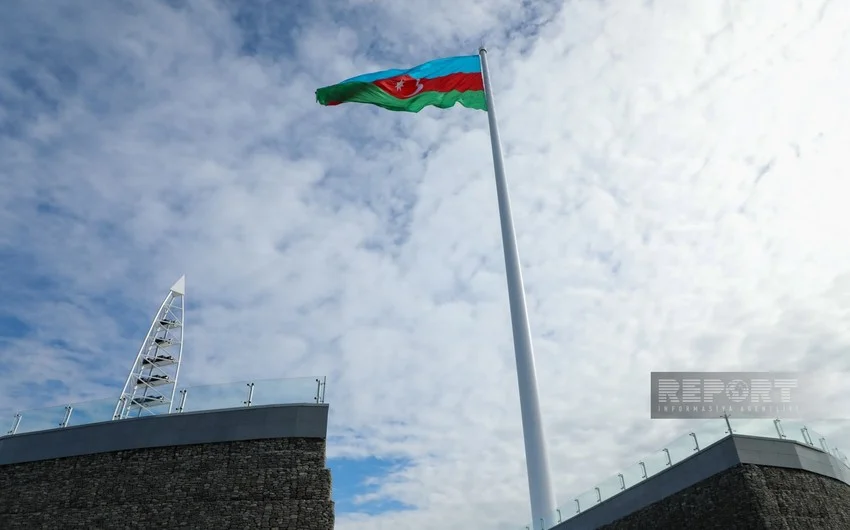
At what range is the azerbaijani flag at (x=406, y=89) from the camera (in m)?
32.8

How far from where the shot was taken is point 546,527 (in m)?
24.4

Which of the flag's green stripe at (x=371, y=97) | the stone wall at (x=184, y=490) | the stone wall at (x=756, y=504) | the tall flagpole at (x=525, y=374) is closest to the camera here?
the stone wall at (x=756, y=504)

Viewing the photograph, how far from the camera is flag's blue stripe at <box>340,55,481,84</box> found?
33.2 metres

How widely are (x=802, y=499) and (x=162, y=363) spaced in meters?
62.1

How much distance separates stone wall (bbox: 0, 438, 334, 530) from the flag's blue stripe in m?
20.5

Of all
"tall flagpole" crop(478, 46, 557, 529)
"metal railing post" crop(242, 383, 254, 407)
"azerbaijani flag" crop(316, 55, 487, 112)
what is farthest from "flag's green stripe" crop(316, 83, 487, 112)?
"metal railing post" crop(242, 383, 254, 407)

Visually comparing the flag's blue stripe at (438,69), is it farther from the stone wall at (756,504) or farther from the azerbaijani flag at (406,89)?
the stone wall at (756,504)

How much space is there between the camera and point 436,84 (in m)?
34.1

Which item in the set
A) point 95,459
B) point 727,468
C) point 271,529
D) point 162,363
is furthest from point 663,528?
point 162,363

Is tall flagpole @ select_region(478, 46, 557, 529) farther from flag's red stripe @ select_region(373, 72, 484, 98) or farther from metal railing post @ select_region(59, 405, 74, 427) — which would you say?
metal railing post @ select_region(59, 405, 74, 427)

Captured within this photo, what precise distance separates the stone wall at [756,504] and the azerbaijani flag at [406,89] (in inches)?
928

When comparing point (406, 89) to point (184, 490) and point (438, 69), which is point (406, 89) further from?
point (184, 490)

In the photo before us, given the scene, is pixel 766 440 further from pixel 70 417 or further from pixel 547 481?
pixel 70 417

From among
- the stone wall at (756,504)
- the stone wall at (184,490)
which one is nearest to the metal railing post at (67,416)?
the stone wall at (184,490)
